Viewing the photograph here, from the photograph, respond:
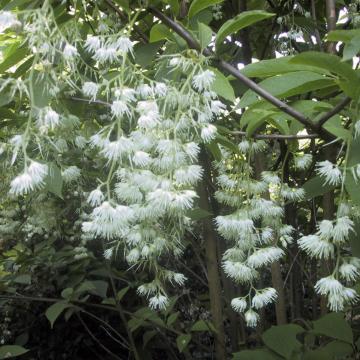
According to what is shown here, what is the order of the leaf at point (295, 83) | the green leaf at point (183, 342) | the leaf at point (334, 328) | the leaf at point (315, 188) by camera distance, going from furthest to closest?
the green leaf at point (183, 342), the leaf at point (334, 328), the leaf at point (315, 188), the leaf at point (295, 83)

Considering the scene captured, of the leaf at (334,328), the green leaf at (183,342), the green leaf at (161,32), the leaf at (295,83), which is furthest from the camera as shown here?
the green leaf at (183,342)

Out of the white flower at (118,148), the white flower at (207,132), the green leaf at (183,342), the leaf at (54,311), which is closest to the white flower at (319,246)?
the white flower at (207,132)

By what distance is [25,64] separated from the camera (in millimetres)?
1229

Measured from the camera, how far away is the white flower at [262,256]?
1169 mm

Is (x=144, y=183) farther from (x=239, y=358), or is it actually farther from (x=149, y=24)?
(x=239, y=358)

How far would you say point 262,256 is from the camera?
46.4 inches

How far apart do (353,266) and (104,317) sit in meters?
2.04

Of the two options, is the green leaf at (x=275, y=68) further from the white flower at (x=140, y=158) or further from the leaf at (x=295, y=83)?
the white flower at (x=140, y=158)

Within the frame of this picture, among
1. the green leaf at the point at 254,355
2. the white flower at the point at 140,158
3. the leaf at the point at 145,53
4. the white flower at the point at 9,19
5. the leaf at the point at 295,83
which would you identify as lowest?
the green leaf at the point at 254,355

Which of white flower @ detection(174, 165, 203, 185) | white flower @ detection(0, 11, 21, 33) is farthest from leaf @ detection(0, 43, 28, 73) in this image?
white flower @ detection(174, 165, 203, 185)

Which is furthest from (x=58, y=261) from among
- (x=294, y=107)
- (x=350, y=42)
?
(x=350, y=42)

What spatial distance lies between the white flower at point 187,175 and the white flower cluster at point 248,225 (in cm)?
21

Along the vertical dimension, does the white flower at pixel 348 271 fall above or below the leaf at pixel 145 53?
below

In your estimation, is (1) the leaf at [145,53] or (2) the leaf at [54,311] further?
(2) the leaf at [54,311]
